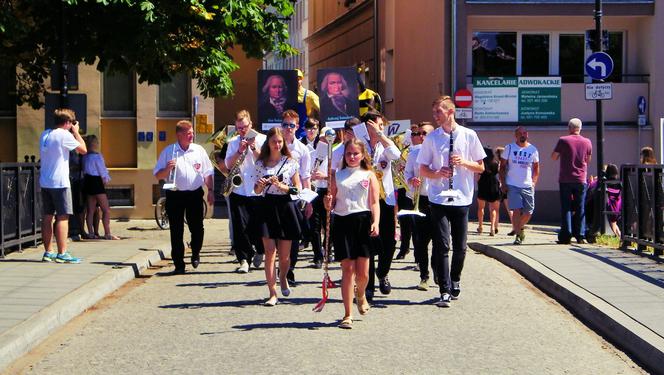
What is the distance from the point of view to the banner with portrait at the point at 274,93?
71.6 feet

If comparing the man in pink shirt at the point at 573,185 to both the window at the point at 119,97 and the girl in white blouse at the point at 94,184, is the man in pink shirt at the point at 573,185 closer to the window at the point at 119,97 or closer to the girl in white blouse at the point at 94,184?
the girl in white blouse at the point at 94,184

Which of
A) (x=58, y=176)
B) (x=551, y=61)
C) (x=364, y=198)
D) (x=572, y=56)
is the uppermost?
(x=572, y=56)

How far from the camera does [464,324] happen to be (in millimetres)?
9828

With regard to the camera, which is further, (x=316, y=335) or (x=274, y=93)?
(x=274, y=93)

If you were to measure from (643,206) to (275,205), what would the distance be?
6091 millimetres

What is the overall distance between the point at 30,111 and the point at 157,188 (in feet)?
10.9

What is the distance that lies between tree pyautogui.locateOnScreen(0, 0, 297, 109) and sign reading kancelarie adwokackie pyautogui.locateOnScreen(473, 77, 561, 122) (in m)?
9.31

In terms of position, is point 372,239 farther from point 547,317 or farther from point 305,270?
point 305,270

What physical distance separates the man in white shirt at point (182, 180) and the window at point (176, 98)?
12145mm

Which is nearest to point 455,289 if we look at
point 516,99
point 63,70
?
point 63,70

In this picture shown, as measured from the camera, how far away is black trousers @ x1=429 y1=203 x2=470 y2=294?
10984 mm

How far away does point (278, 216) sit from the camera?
36.5 feet

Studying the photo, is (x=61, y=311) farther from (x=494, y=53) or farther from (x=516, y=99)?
(x=494, y=53)

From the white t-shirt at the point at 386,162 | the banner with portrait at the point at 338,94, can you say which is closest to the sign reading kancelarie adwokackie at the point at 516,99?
the banner with portrait at the point at 338,94
